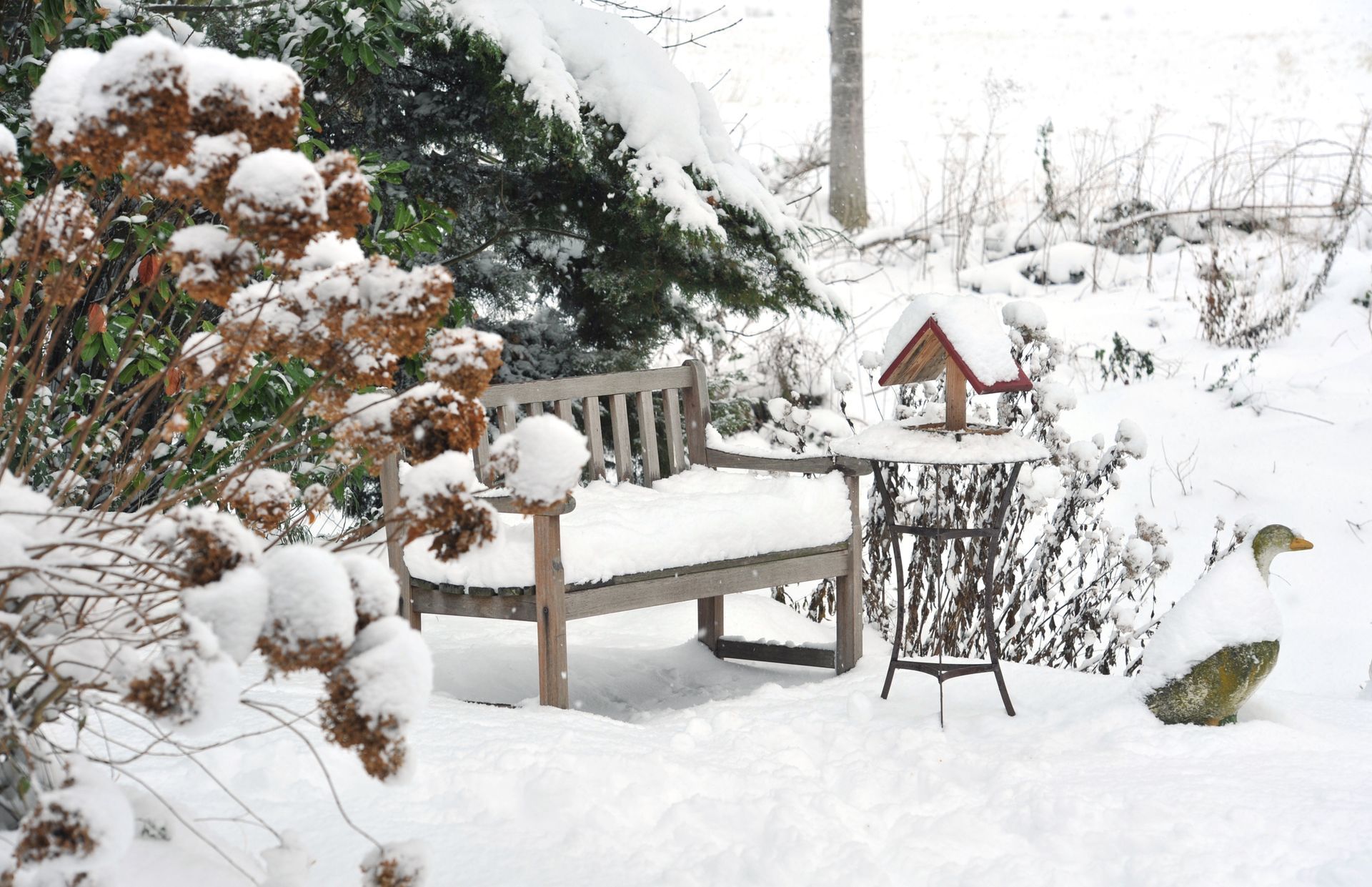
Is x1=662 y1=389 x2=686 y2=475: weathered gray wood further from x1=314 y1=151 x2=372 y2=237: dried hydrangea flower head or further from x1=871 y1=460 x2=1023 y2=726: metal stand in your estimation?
x1=314 y1=151 x2=372 y2=237: dried hydrangea flower head

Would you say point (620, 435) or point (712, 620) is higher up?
point (620, 435)

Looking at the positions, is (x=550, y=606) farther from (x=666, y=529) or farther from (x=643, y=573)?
(x=666, y=529)

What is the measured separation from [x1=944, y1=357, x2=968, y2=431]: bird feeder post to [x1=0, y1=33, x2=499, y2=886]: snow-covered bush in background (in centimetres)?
193

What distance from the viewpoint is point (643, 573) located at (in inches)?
123

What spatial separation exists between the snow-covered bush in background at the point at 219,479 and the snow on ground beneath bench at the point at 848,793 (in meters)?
0.37

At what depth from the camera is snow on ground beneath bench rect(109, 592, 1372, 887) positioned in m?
2.14

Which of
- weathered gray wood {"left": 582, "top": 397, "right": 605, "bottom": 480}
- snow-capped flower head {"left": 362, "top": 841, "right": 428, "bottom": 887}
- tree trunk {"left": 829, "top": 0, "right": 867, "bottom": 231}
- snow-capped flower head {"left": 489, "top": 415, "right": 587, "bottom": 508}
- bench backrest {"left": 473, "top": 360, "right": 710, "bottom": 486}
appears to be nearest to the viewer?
snow-capped flower head {"left": 362, "top": 841, "right": 428, "bottom": 887}

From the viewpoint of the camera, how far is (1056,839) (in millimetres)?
2326

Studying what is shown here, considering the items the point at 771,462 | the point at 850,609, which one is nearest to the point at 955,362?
the point at 771,462

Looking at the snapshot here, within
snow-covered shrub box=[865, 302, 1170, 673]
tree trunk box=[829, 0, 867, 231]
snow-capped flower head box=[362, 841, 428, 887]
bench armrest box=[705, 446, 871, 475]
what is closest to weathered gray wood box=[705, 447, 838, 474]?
bench armrest box=[705, 446, 871, 475]

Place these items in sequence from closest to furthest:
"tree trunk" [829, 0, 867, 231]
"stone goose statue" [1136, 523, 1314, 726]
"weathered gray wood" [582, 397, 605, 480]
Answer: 1. "stone goose statue" [1136, 523, 1314, 726]
2. "weathered gray wood" [582, 397, 605, 480]
3. "tree trunk" [829, 0, 867, 231]

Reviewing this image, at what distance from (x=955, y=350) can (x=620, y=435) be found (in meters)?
1.24

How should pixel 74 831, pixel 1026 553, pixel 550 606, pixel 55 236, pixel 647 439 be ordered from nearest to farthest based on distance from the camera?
1. pixel 74 831
2. pixel 55 236
3. pixel 550 606
4. pixel 647 439
5. pixel 1026 553

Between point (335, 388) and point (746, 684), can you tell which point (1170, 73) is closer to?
point (746, 684)
